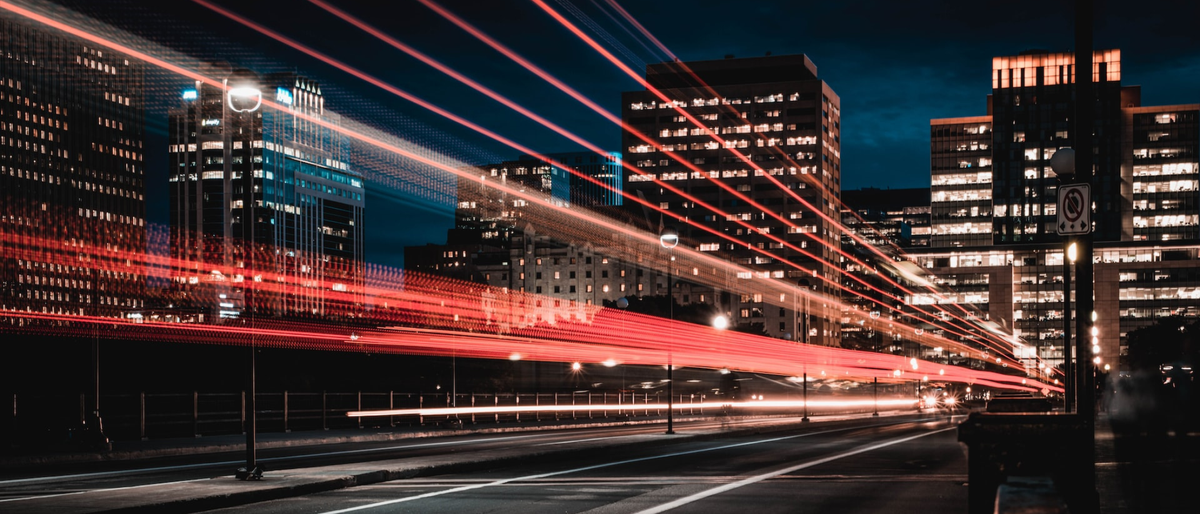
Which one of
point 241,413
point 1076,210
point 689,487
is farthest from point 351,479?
point 241,413

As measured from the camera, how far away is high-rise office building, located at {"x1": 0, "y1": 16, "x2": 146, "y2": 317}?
5202 inches

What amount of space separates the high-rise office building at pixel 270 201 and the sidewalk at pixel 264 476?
16383 millimetres

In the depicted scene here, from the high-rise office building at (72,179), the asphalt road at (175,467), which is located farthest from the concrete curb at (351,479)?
the high-rise office building at (72,179)

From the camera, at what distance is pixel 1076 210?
568 inches

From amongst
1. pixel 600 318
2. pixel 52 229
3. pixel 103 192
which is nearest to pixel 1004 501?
pixel 600 318

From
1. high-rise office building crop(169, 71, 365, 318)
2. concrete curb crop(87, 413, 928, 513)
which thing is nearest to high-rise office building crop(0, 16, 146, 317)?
high-rise office building crop(169, 71, 365, 318)

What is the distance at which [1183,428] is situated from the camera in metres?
29.2

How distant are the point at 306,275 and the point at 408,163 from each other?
23.7 meters

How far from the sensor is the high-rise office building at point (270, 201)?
224 ft

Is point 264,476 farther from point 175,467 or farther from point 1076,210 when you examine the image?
point 1076,210

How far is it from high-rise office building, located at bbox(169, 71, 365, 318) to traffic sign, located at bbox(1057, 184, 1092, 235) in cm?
3598

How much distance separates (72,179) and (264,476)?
139 metres

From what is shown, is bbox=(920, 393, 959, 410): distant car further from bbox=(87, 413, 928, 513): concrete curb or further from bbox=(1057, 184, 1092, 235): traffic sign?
bbox=(1057, 184, 1092, 235): traffic sign

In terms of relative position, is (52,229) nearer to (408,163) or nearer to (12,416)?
(408,163)
